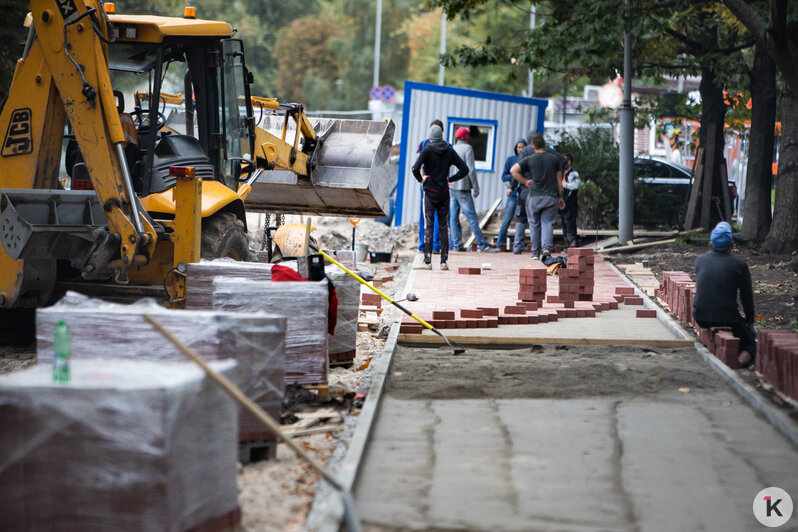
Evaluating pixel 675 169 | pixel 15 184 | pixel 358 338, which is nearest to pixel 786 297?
pixel 358 338

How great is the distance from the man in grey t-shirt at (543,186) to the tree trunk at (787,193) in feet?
14.1

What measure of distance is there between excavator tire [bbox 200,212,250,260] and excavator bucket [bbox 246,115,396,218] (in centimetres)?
225

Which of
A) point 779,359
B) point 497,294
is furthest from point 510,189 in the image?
point 779,359

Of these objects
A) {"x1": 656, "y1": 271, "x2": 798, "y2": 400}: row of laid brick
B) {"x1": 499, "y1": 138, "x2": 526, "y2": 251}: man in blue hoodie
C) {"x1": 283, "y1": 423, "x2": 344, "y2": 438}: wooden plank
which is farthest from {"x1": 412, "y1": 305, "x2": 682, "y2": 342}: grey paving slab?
{"x1": 499, "y1": 138, "x2": 526, "y2": 251}: man in blue hoodie

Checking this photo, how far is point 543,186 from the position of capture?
1725 cm

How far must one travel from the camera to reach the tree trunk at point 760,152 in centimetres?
2027

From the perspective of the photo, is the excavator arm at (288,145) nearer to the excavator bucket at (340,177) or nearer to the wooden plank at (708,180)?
the excavator bucket at (340,177)

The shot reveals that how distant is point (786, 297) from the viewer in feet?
44.5

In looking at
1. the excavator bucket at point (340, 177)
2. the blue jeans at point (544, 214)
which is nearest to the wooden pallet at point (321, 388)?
the excavator bucket at point (340, 177)

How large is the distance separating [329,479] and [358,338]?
5876 millimetres

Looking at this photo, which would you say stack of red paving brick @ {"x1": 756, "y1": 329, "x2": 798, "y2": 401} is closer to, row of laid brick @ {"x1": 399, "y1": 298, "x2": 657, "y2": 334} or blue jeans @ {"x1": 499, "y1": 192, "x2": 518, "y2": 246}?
row of laid brick @ {"x1": 399, "y1": 298, "x2": 657, "y2": 334}

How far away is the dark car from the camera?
24.5 meters

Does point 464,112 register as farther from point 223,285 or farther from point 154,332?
point 154,332

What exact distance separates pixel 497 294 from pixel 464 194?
19.4 feet
